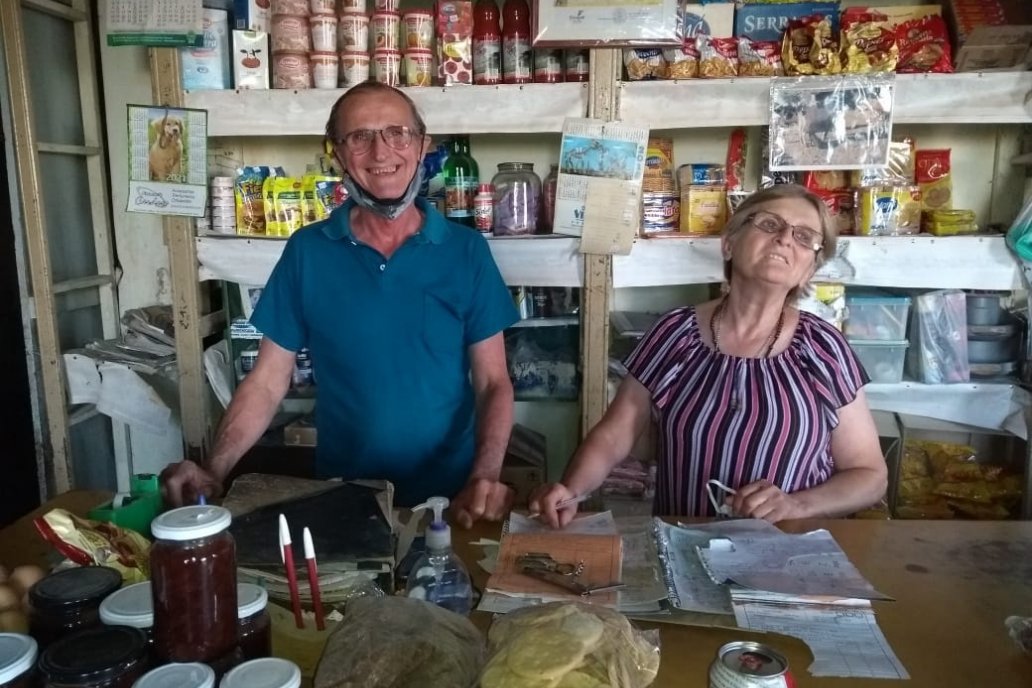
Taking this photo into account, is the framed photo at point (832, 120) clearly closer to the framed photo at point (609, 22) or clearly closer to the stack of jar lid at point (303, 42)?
the framed photo at point (609, 22)

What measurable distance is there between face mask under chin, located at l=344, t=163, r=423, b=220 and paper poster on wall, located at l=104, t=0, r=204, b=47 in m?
0.90

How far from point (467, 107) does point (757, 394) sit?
1.17 metres

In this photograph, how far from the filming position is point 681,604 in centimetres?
102

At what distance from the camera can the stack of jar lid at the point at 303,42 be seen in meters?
2.21

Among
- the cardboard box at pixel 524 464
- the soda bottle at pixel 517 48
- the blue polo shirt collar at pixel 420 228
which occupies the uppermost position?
the soda bottle at pixel 517 48

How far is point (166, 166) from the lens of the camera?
234 cm

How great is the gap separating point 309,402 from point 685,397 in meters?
1.58

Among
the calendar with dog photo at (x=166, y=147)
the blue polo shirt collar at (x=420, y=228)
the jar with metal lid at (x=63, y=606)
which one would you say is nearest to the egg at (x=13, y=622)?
the jar with metal lid at (x=63, y=606)

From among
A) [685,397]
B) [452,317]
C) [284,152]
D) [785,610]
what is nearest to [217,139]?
[284,152]

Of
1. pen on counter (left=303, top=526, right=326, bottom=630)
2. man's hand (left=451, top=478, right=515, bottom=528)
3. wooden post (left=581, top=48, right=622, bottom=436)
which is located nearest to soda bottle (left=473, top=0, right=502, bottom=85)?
wooden post (left=581, top=48, right=622, bottom=436)

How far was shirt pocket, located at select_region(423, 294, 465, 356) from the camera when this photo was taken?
5.56 ft

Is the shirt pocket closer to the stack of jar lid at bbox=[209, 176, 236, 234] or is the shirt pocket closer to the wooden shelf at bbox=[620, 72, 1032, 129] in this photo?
the wooden shelf at bbox=[620, 72, 1032, 129]

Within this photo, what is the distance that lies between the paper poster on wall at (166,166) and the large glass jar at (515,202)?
0.88 meters

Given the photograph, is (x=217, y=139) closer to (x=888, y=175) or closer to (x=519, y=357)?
(x=519, y=357)
